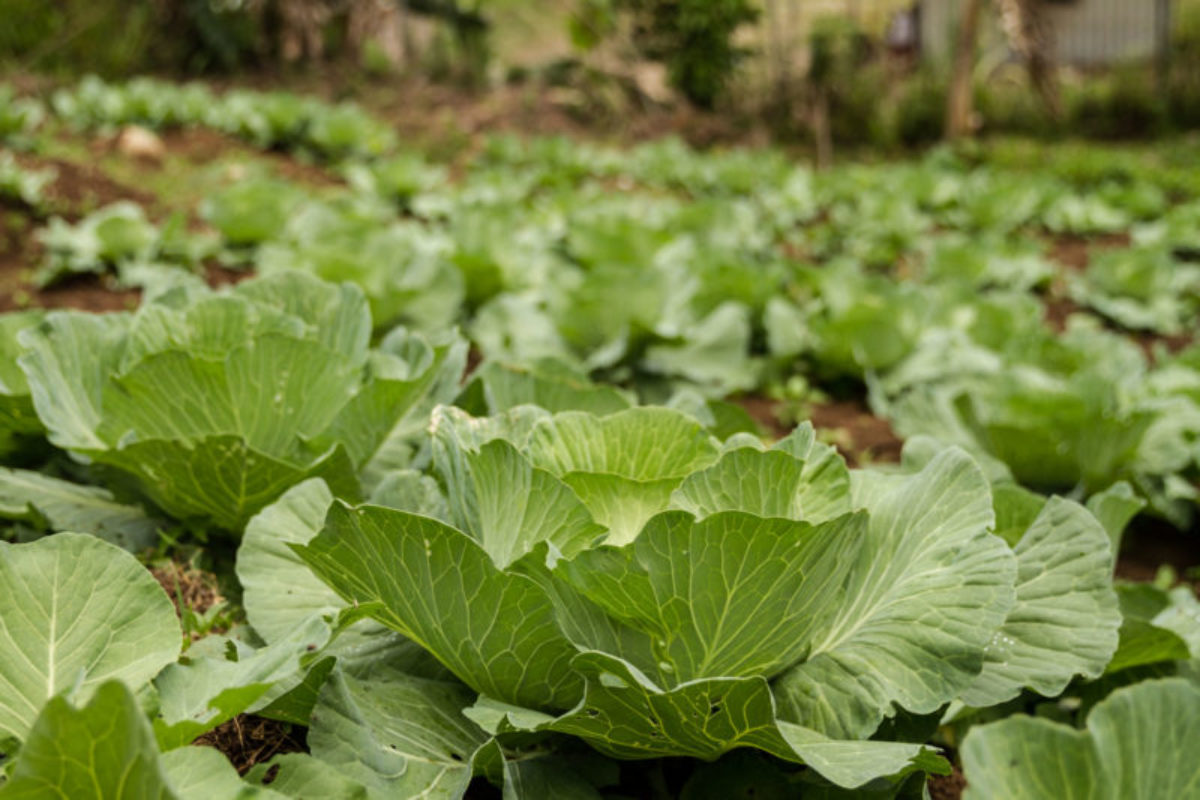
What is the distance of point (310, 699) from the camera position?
1.30 meters

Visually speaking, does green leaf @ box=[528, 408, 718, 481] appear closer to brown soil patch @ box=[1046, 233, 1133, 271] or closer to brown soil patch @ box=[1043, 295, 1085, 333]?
brown soil patch @ box=[1043, 295, 1085, 333]

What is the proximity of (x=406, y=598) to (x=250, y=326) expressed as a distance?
0.86m

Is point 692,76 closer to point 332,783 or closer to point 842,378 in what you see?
point 842,378

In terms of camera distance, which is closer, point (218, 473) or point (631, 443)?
A: point (631, 443)

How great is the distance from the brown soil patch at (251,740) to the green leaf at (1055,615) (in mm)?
905

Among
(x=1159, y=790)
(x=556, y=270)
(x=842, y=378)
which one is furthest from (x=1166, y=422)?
(x=1159, y=790)

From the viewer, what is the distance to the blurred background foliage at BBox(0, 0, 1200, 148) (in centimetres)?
1434

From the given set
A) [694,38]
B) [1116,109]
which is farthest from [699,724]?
[1116,109]

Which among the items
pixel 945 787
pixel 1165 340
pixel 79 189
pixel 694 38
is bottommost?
pixel 1165 340

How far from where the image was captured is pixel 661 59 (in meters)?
15.6

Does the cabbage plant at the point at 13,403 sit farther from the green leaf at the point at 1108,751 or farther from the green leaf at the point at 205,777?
the green leaf at the point at 1108,751

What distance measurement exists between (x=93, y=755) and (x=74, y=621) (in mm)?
316

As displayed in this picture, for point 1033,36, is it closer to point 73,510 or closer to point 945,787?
point 945,787

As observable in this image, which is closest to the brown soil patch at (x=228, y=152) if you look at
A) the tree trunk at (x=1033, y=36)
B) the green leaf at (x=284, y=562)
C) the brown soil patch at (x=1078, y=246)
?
the brown soil patch at (x=1078, y=246)
